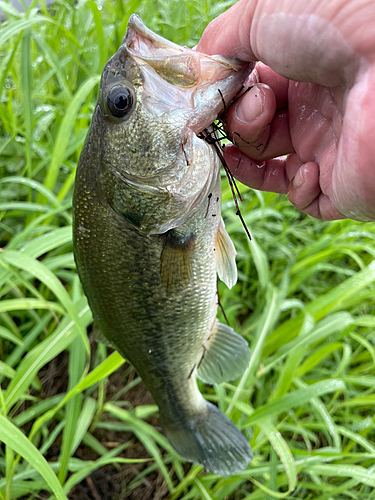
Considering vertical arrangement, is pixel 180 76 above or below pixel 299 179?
above

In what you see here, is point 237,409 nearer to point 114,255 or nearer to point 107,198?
point 114,255

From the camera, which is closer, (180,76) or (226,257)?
(180,76)

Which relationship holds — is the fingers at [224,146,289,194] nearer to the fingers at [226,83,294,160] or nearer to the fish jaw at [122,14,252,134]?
the fingers at [226,83,294,160]

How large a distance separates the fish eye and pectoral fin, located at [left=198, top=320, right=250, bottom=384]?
3.16 feet

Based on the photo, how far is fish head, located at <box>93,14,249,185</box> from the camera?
0.99m

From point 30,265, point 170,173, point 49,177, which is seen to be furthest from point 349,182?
point 49,177

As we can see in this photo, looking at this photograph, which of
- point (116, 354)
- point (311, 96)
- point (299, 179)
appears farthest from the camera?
point (116, 354)

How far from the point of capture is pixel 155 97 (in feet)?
3.34

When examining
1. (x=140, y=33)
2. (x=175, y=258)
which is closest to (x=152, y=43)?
(x=140, y=33)

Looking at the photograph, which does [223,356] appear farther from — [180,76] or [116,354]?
[180,76]

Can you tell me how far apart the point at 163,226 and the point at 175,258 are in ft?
0.43

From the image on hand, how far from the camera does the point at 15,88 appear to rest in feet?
7.90

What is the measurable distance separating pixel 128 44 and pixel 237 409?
1.66m

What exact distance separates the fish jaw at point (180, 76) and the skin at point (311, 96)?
12 cm
